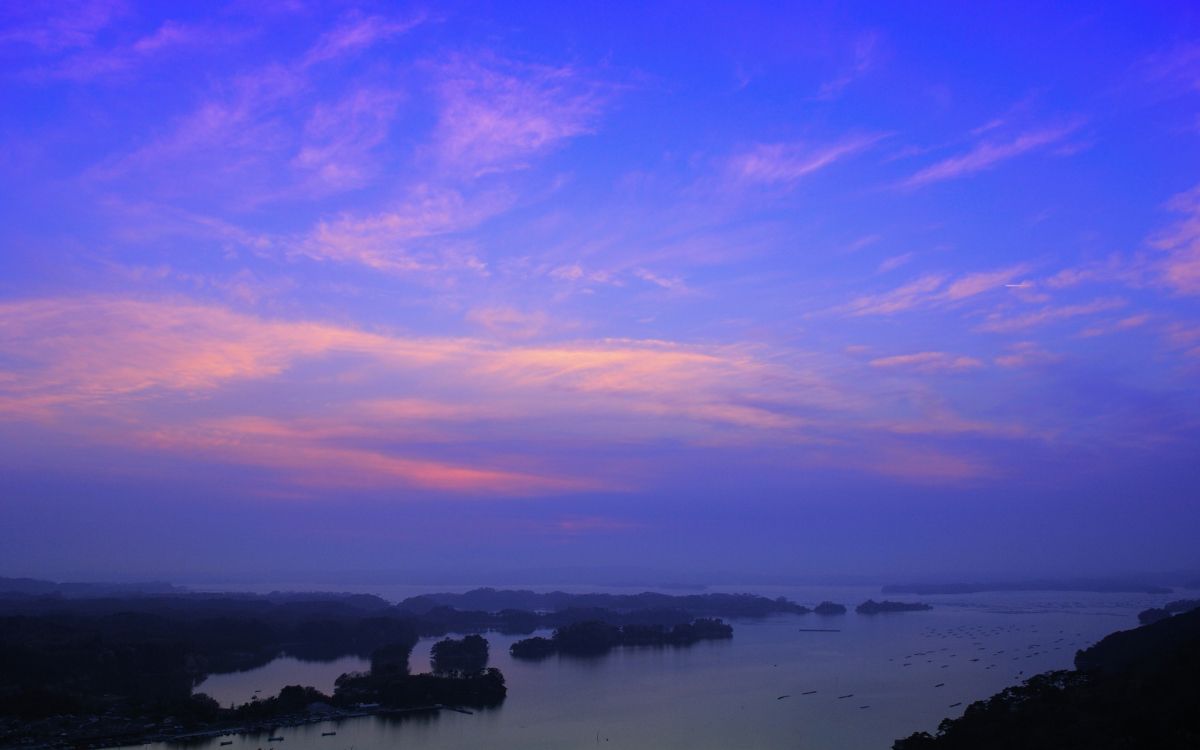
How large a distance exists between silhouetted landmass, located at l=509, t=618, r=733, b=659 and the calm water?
1.11 meters

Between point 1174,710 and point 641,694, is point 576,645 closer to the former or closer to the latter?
point 641,694

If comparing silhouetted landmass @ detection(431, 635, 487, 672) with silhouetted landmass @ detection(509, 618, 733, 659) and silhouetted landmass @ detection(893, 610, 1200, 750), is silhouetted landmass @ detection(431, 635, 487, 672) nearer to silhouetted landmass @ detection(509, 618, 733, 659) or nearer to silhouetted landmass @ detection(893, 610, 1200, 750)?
silhouetted landmass @ detection(509, 618, 733, 659)

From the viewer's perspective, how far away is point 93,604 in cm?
4603

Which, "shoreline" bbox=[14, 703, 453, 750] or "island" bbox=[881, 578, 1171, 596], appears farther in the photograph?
"island" bbox=[881, 578, 1171, 596]

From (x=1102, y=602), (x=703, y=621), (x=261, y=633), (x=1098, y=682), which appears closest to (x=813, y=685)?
(x=1098, y=682)

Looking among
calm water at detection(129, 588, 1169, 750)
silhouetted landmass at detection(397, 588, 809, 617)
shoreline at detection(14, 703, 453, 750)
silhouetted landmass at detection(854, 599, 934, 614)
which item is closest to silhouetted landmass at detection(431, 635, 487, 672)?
calm water at detection(129, 588, 1169, 750)

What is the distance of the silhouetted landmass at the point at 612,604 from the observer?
5875 cm

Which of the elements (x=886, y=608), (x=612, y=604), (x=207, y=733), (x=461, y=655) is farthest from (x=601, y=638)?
(x=886, y=608)

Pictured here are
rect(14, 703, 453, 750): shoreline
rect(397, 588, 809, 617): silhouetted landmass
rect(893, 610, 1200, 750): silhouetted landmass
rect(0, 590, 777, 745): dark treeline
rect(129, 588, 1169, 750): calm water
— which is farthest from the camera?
rect(397, 588, 809, 617): silhouetted landmass

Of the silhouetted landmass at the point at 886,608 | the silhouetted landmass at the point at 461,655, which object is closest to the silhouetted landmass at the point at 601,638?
the silhouetted landmass at the point at 461,655

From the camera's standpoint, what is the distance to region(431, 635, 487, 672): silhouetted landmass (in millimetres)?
28953

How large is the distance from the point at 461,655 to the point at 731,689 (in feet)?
37.5

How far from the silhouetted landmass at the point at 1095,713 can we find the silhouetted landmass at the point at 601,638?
21142 mm

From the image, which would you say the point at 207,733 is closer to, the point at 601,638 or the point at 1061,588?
the point at 601,638
